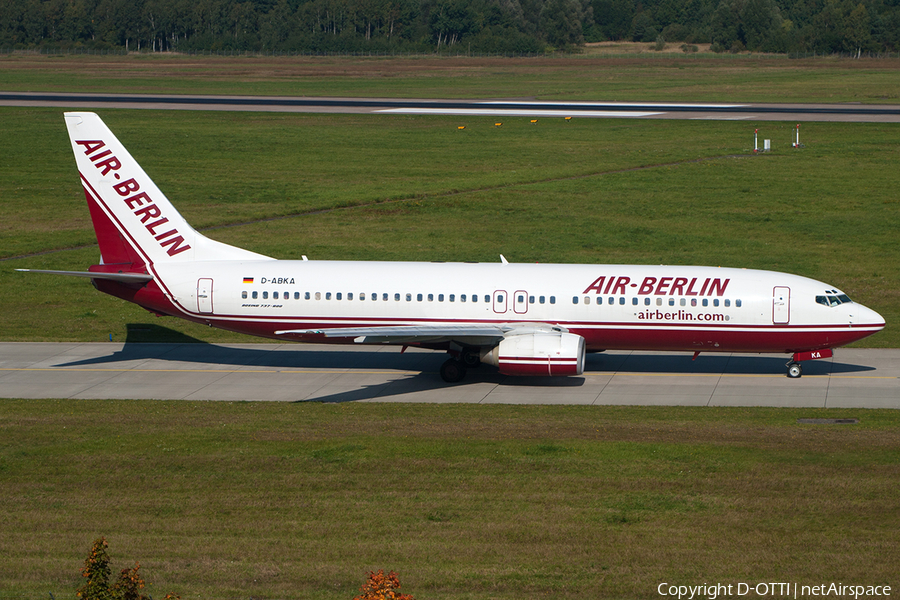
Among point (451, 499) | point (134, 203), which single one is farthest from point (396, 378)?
point (451, 499)

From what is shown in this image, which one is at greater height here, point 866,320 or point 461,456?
point 866,320

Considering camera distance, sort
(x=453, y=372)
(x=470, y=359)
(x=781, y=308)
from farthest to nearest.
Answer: (x=470, y=359) < (x=453, y=372) < (x=781, y=308)

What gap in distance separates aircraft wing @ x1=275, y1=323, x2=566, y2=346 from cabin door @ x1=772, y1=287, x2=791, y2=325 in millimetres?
7253

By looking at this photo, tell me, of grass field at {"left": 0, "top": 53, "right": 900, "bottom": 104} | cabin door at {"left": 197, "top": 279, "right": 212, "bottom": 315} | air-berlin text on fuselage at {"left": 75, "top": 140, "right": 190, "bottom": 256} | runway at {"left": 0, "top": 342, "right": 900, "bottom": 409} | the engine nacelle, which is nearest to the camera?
the engine nacelle

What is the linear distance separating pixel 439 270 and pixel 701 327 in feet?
31.1

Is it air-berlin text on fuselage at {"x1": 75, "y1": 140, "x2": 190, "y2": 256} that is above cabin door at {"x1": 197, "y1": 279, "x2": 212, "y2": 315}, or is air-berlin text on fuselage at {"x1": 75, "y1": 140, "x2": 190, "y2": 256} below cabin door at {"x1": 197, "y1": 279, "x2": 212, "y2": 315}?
above

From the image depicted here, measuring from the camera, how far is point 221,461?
→ 26.0 meters

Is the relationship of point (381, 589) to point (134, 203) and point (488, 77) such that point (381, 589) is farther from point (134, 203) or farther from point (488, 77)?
point (488, 77)

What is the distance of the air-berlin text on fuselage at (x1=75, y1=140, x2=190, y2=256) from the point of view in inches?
1453

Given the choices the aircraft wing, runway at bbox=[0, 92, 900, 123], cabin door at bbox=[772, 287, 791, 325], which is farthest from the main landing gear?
runway at bbox=[0, 92, 900, 123]

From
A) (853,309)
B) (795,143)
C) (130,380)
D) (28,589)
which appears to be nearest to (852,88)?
(795,143)

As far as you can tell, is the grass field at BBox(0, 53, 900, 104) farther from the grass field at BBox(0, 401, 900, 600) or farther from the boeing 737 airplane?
the grass field at BBox(0, 401, 900, 600)

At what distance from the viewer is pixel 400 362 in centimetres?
3903

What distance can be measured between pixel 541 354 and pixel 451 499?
10922mm
